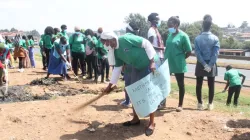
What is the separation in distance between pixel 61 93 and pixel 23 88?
1103mm

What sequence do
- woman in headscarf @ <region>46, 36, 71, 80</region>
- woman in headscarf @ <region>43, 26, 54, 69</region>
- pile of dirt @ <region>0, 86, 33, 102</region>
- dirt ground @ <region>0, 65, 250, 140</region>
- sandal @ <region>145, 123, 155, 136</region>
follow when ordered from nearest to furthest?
sandal @ <region>145, 123, 155, 136</region> < dirt ground @ <region>0, 65, 250, 140</region> < pile of dirt @ <region>0, 86, 33, 102</region> < woman in headscarf @ <region>46, 36, 71, 80</region> < woman in headscarf @ <region>43, 26, 54, 69</region>

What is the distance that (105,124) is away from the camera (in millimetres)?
5254

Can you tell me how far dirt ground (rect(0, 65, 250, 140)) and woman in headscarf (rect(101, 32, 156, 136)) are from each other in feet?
1.77

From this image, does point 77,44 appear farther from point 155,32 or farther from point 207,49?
point 207,49

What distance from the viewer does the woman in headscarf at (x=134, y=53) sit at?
4.50 m

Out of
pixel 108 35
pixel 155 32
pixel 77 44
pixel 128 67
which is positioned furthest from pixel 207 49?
pixel 77 44

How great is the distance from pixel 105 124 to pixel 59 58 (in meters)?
4.69

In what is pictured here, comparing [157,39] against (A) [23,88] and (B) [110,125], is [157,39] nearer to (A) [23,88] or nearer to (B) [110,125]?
(B) [110,125]

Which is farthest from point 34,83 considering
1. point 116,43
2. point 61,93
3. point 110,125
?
point 116,43

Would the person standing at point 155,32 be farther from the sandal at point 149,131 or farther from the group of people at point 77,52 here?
the group of people at point 77,52

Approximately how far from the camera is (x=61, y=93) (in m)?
7.88

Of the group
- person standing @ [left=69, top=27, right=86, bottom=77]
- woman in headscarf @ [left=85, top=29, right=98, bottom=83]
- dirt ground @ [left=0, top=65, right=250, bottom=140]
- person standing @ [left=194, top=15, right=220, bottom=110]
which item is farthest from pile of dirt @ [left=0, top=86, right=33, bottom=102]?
person standing @ [left=194, top=15, right=220, bottom=110]

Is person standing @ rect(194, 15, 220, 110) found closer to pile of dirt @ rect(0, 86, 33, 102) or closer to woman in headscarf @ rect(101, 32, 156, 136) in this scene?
woman in headscarf @ rect(101, 32, 156, 136)

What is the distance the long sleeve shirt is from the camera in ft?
18.8
